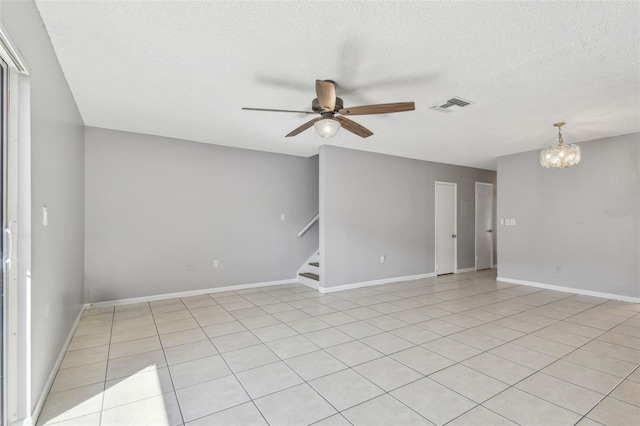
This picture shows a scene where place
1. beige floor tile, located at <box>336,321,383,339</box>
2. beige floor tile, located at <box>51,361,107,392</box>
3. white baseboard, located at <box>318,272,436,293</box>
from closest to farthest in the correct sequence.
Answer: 1. beige floor tile, located at <box>51,361,107,392</box>
2. beige floor tile, located at <box>336,321,383,339</box>
3. white baseboard, located at <box>318,272,436,293</box>

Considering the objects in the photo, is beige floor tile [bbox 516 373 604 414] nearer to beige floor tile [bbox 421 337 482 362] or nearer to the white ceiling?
beige floor tile [bbox 421 337 482 362]

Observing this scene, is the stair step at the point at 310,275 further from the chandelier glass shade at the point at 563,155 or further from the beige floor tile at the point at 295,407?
the chandelier glass shade at the point at 563,155

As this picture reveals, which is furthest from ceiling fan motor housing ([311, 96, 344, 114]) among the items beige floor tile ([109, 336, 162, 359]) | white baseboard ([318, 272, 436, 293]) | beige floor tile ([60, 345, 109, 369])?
white baseboard ([318, 272, 436, 293])

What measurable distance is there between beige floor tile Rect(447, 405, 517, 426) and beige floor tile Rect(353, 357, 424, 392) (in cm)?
47

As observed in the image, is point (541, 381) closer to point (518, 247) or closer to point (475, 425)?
point (475, 425)

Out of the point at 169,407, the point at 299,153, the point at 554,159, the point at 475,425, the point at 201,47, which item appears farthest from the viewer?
the point at 299,153

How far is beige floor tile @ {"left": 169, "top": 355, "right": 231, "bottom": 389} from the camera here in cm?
233

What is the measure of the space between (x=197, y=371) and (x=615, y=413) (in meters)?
2.91

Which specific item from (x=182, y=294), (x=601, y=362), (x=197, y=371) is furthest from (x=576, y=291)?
(x=182, y=294)

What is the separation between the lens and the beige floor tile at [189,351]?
269 centimetres

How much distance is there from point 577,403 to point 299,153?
4864 mm

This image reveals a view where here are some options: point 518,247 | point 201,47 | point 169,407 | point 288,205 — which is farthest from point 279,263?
point 518,247

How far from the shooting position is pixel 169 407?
6.59 feet

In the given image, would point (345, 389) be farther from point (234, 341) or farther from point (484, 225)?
→ point (484, 225)
